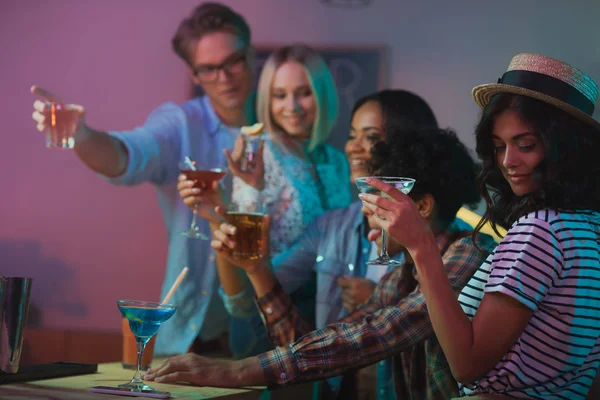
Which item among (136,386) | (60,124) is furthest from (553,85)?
(60,124)

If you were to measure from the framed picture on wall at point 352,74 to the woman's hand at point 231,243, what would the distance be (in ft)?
3.42

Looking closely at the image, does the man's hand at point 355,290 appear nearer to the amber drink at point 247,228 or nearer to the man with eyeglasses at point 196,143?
the amber drink at point 247,228

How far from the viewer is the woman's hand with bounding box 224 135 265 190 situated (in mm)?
3447

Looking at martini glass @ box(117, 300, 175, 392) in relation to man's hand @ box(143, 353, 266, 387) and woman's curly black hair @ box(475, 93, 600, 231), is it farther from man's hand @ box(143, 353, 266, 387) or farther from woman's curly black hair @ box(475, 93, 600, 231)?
woman's curly black hair @ box(475, 93, 600, 231)

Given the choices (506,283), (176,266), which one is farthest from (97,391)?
(176,266)

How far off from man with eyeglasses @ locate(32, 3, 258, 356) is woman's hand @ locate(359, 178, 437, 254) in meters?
2.20

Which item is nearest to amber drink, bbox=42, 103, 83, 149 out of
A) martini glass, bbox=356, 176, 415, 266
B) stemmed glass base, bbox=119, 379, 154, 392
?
stemmed glass base, bbox=119, 379, 154, 392

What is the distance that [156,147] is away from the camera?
4078 mm

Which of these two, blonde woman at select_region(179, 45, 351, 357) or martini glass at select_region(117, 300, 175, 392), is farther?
blonde woman at select_region(179, 45, 351, 357)

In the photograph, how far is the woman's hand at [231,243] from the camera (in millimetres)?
3000

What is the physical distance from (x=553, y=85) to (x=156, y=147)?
248 centimetres

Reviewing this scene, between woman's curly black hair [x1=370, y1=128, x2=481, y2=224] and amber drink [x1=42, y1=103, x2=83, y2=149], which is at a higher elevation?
amber drink [x1=42, y1=103, x2=83, y2=149]

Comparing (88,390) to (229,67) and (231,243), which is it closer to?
(231,243)

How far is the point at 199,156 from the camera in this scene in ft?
13.5
